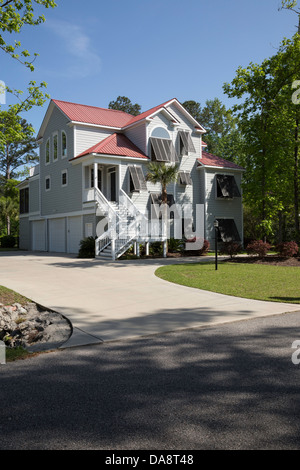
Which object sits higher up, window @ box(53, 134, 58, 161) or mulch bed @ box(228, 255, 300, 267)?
window @ box(53, 134, 58, 161)

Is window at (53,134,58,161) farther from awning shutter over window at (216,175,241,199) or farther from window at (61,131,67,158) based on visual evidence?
awning shutter over window at (216,175,241,199)

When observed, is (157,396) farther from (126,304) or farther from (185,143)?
(185,143)

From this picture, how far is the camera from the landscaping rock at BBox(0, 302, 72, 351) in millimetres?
6008

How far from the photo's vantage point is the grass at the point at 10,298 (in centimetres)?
868

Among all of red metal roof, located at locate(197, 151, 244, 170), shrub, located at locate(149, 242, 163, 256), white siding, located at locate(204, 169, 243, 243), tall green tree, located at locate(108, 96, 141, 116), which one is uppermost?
tall green tree, located at locate(108, 96, 141, 116)

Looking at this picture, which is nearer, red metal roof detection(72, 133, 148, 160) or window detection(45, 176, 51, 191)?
red metal roof detection(72, 133, 148, 160)

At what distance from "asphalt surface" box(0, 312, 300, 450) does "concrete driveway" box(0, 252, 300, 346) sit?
3.18 ft

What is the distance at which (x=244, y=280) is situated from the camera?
11.7 metres

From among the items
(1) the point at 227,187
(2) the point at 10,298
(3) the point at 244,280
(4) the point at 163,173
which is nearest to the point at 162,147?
(4) the point at 163,173

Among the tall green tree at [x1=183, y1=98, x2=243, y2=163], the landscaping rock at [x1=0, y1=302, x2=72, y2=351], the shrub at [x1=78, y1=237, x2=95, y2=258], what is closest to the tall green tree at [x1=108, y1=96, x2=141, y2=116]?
the tall green tree at [x1=183, y1=98, x2=243, y2=163]

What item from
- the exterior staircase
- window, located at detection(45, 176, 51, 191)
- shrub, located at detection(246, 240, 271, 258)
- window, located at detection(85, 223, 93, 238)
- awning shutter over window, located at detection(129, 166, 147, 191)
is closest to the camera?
shrub, located at detection(246, 240, 271, 258)

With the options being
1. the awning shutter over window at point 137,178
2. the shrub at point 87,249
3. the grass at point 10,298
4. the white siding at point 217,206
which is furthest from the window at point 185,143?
the grass at point 10,298

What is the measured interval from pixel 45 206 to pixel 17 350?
2383 centimetres
